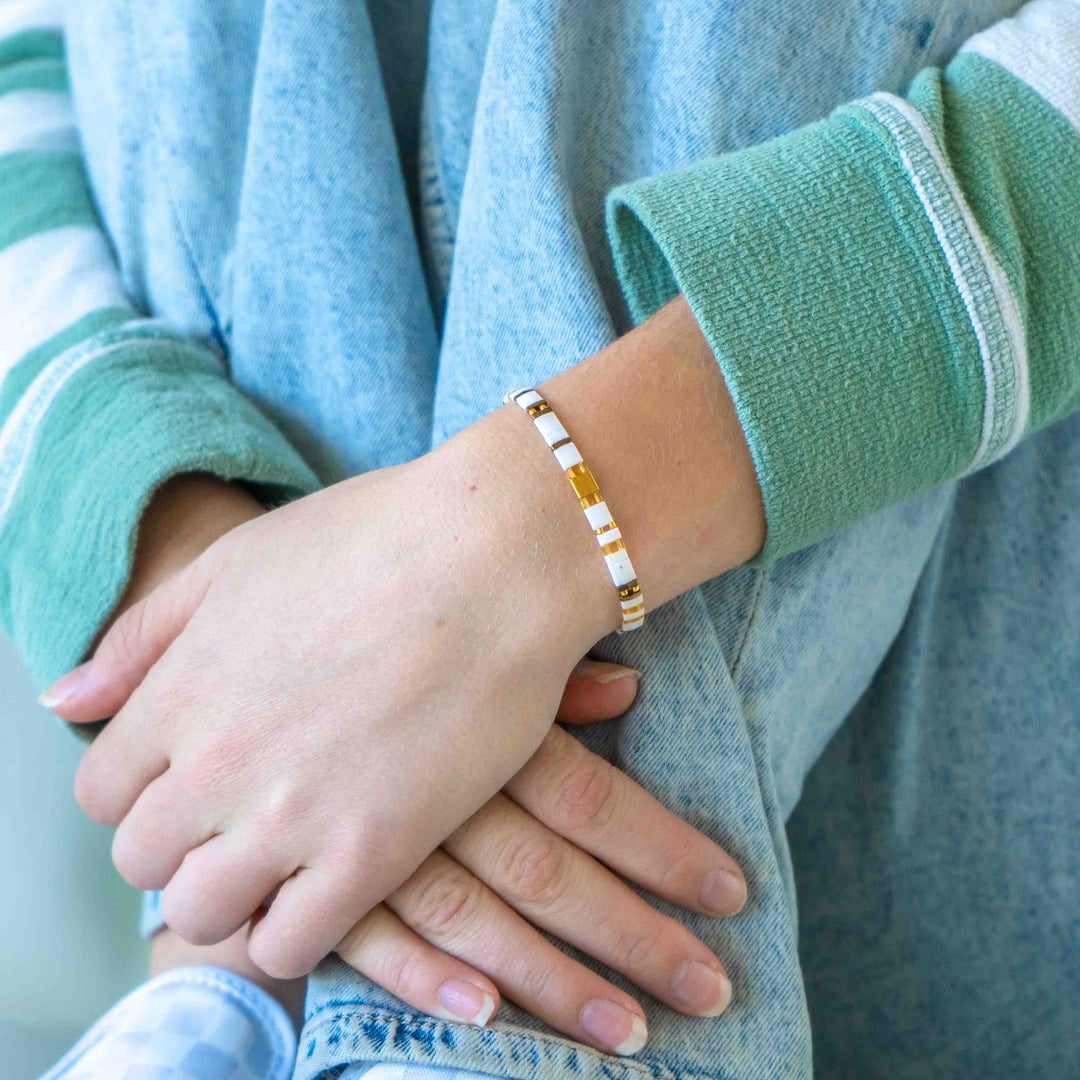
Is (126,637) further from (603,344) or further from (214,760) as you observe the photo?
(603,344)

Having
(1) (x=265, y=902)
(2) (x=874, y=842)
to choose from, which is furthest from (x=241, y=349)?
(2) (x=874, y=842)

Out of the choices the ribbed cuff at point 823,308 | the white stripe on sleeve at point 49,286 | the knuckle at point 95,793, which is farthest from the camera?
the white stripe on sleeve at point 49,286

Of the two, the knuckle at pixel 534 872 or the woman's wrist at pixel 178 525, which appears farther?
the woman's wrist at pixel 178 525

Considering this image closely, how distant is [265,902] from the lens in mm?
521

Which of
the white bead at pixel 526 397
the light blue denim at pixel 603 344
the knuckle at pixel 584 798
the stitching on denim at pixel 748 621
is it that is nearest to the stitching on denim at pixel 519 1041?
the light blue denim at pixel 603 344

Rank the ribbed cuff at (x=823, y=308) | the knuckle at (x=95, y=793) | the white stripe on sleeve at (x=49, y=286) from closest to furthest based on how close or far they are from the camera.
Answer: the ribbed cuff at (x=823, y=308), the knuckle at (x=95, y=793), the white stripe on sleeve at (x=49, y=286)

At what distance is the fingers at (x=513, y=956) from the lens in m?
0.47

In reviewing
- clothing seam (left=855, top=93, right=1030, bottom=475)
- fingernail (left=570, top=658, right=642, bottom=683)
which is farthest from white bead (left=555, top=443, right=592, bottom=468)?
clothing seam (left=855, top=93, right=1030, bottom=475)

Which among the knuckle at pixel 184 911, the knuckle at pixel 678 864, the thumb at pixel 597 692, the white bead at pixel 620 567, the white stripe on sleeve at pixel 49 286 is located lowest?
the knuckle at pixel 678 864

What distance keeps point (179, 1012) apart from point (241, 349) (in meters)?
0.48

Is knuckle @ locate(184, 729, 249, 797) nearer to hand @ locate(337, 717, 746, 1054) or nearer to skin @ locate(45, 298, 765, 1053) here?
skin @ locate(45, 298, 765, 1053)

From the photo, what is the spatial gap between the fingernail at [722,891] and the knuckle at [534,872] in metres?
0.08

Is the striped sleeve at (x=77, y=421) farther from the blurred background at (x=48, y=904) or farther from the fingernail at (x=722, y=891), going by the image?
the fingernail at (x=722, y=891)

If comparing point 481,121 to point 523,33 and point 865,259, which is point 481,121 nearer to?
point 523,33
